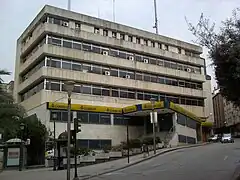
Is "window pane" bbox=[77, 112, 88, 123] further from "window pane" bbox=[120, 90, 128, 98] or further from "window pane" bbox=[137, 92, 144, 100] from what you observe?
"window pane" bbox=[137, 92, 144, 100]

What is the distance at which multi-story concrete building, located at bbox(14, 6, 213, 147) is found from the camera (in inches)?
1705

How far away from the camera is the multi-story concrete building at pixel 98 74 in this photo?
43312 mm

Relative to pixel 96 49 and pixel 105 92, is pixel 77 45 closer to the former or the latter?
pixel 96 49

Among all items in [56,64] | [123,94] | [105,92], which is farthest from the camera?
[123,94]

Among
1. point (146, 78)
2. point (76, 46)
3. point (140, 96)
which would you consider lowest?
point (140, 96)

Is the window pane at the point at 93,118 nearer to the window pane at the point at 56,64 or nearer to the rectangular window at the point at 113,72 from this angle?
the window pane at the point at 56,64

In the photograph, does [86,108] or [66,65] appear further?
[66,65]

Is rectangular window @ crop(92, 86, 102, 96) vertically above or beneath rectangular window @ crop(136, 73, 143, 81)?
beneath

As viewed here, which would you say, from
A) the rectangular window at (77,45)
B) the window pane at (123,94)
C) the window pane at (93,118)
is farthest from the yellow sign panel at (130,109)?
the rectangular window at (77,45)

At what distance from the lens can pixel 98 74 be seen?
48156mm

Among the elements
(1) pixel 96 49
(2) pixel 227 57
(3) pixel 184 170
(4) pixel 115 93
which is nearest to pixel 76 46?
(1) pixel 96 49

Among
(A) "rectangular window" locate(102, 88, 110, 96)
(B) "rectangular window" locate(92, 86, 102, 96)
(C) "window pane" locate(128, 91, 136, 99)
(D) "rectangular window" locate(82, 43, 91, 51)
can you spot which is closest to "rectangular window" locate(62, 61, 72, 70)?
(D) "rectangular window" locate(82, 43, 91, 51)

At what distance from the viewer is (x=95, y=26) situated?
167 ft

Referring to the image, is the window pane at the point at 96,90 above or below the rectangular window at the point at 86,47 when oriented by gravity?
below
